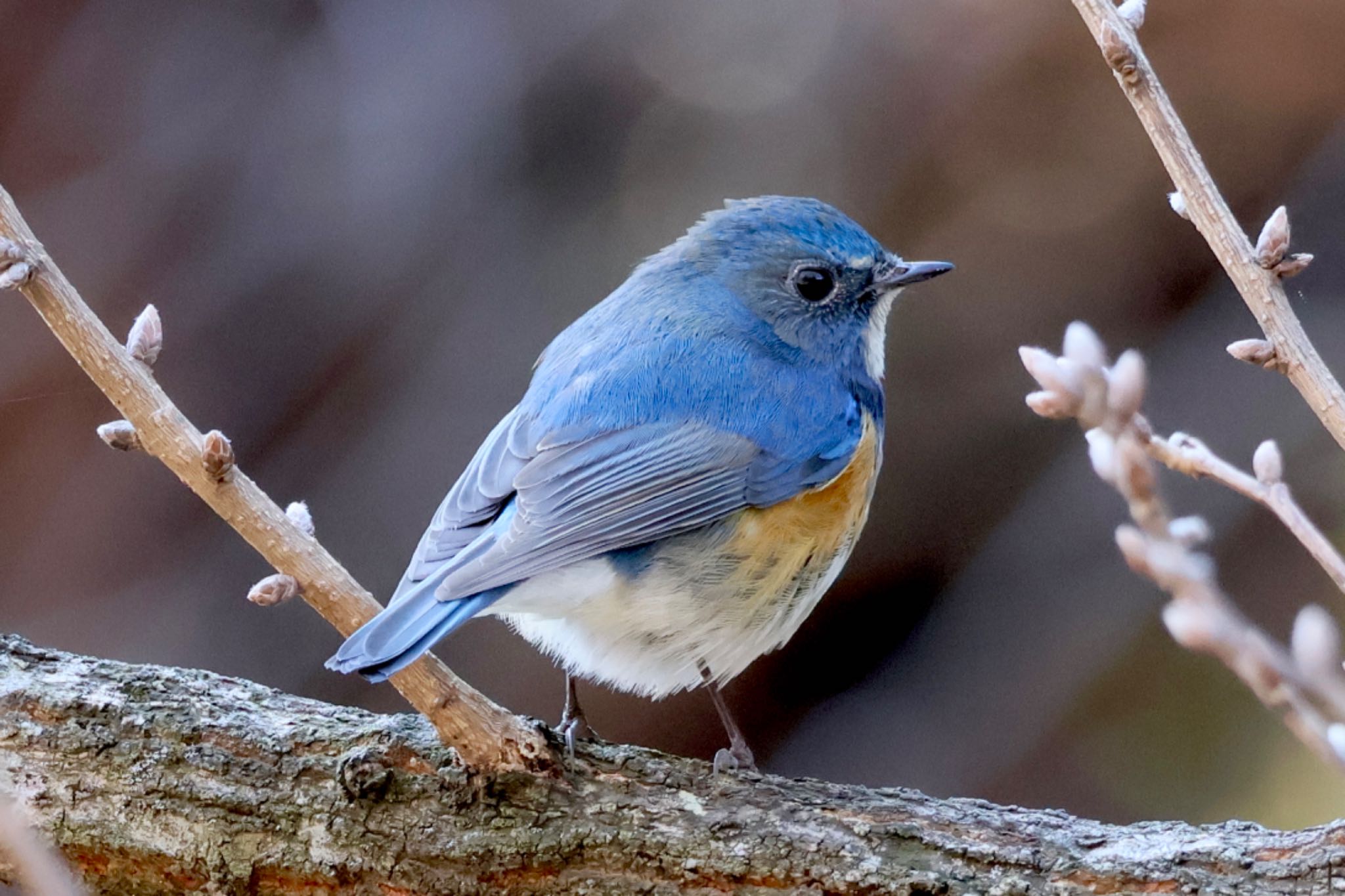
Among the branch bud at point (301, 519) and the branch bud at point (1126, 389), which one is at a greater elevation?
the branch bud at point (301, 519)

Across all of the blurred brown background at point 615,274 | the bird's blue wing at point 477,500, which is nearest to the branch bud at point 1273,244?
the bird's blue wing at point 477,500

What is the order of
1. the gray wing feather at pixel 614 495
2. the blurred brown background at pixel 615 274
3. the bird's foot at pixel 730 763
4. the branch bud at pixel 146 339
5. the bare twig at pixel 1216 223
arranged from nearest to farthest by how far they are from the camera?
the bare twig at pixel 1216 223, the branch bud at pixel 146 339, the bird's foot at pixel 730 763, the gray wing feather at pixel 614 495, the blurred brown background at pixel 615 274

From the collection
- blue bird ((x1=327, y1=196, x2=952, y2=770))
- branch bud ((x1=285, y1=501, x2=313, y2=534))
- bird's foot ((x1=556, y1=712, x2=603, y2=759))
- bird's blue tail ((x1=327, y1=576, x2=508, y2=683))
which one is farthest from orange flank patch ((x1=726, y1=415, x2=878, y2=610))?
branch bud ((x1=285, y1=501, x2=313, y2=534))

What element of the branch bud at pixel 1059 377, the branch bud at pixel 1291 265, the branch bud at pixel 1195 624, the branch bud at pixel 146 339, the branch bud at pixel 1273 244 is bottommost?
the branch bud at pixel 1195 624

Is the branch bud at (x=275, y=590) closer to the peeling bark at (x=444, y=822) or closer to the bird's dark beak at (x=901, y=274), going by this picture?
the peeling bark at (x=444, y=822)

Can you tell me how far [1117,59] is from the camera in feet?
5.34

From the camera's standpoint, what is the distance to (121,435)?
194 centimetres

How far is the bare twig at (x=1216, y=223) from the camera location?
1.54 meters

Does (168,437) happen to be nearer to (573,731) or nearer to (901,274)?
(573,731)

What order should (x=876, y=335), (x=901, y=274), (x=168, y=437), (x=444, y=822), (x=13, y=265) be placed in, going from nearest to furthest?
(x=13, y=265) → (x=168, y=437) → (x=444, y=822) → (x=901, y=274) → (x=876, y=335)

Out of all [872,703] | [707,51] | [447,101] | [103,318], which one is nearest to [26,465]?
[103,318]

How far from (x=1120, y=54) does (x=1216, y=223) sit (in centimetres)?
24

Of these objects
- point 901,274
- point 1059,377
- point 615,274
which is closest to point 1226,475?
point 1059,377

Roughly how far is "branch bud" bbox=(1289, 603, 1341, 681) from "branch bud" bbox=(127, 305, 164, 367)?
157 cm
